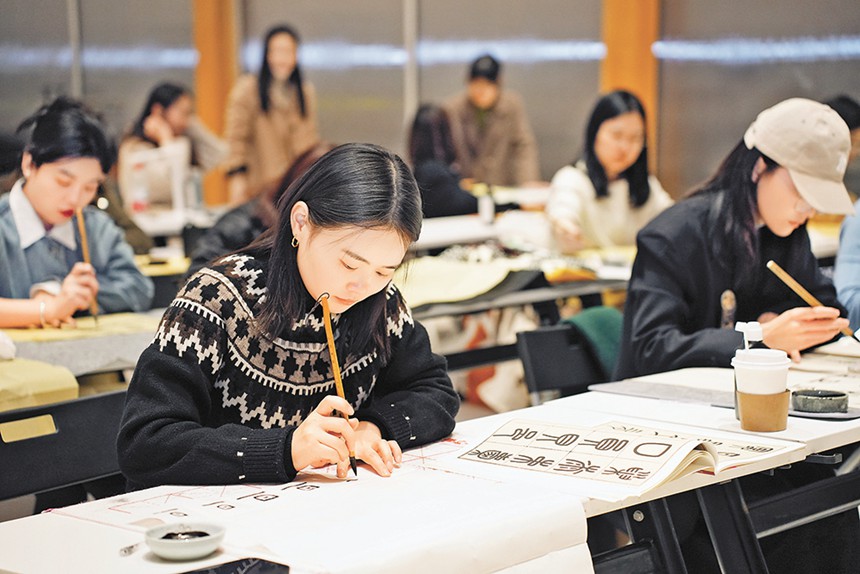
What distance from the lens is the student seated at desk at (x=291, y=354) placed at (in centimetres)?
180

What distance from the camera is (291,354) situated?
2.01 m

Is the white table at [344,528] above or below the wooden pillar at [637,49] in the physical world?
below

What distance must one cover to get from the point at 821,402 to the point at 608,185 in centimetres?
294

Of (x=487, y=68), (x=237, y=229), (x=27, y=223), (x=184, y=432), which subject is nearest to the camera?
(x=184, y=432)

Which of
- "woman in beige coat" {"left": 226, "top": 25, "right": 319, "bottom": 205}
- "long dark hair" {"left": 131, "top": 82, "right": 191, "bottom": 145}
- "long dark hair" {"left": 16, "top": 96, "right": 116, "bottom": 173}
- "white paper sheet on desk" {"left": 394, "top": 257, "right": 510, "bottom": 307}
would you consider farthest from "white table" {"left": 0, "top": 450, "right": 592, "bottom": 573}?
"long dark hair" {"left": 131, "top": 82, "right": 191, "bottom": 145}

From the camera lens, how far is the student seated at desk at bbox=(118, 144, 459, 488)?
5.90 ft

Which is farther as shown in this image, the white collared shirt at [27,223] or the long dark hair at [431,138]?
the long dark hair at [431,138]

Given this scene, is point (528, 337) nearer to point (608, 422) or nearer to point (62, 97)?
point (608, 422)

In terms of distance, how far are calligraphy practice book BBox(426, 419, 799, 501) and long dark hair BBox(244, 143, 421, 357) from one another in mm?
332

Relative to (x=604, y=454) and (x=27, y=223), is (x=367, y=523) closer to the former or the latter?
(x=604, y=454)

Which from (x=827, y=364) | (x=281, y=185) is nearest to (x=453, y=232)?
(x=281, y=185)

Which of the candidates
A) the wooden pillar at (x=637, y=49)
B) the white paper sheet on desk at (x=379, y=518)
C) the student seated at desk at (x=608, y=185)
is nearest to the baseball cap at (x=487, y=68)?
the wooden pillar at (x=637, y=49)

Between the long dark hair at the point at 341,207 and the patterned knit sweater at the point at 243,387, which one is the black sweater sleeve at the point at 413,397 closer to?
the patterned knit sweater at the point at 243,387

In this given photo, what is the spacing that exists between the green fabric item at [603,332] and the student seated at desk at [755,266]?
0.28ft
